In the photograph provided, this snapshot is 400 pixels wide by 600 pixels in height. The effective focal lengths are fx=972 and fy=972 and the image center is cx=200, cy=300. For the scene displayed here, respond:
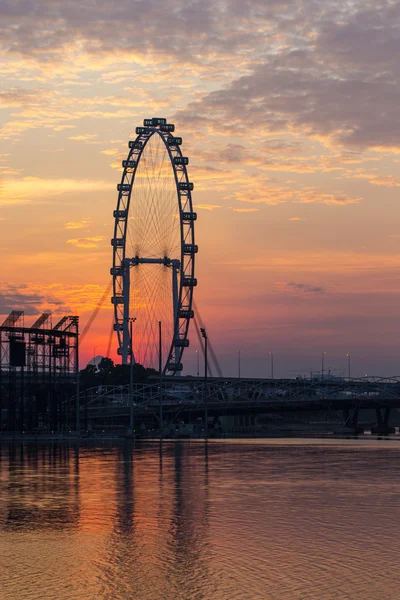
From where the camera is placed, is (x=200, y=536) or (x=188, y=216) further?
(x=188, y=216)

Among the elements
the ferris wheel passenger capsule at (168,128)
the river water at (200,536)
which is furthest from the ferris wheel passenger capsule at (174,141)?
the river water at (200,536)

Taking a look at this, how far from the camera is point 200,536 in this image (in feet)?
108

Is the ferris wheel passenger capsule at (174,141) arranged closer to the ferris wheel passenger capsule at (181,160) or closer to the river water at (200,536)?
the ferris wheel passenger capsule at (181,160)

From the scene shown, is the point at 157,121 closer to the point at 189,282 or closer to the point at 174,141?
the point at 174,141

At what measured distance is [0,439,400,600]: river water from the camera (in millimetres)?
24953

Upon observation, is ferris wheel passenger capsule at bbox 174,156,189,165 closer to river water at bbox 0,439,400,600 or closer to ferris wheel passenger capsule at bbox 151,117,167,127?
ferris wheel passenger capsule at bbox 151,117,167,127

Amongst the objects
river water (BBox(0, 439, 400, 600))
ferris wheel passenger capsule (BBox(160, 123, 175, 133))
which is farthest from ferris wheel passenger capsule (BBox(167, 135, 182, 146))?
river water (BBox(0, 439, 400, 600))

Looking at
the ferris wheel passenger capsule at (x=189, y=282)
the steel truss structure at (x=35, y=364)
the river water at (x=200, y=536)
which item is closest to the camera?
the river water at (x=200, y=536)

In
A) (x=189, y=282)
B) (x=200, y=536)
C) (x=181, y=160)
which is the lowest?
(x=200, y=536)

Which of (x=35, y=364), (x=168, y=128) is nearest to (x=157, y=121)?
(x=168, y=128)

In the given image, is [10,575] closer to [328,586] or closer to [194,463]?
[328,586]

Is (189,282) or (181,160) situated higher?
(181,160)

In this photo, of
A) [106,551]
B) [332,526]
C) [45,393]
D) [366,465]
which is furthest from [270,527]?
[45,393]

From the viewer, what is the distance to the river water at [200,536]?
2495cm
